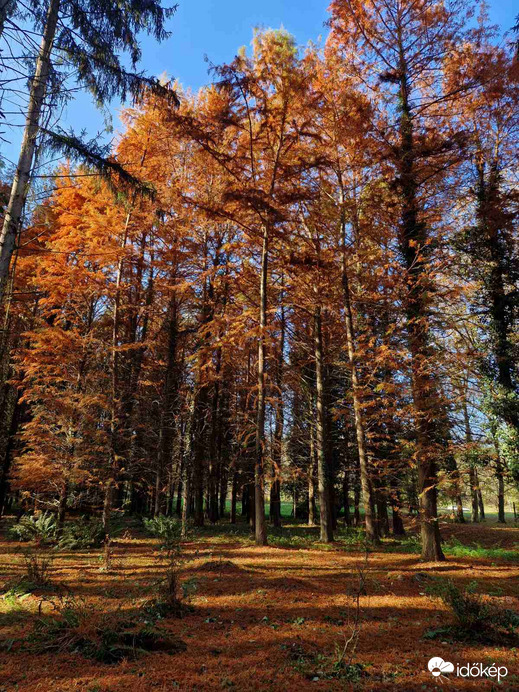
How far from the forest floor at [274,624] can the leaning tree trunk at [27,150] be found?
4962 mm

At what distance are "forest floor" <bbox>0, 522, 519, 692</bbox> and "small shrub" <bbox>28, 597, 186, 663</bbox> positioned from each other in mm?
113

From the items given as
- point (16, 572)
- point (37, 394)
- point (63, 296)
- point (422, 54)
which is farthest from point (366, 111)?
point (16, 572)

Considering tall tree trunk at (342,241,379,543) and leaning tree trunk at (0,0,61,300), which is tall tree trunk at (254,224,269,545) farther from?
leaning tree trunk at (0,0,61,300)

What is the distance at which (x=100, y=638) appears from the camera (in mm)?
3863

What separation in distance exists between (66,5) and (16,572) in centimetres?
1110

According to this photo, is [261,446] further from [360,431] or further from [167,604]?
[167,604]

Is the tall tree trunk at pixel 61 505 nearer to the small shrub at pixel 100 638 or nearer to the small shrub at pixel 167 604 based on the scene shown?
the small shrub at pixel 167 604

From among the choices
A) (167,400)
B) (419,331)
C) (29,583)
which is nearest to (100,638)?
(29,583)

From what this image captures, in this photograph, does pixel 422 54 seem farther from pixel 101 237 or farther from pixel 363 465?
pixel 363 465

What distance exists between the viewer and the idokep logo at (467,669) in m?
3.44

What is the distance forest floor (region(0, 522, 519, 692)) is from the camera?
332 centimetres

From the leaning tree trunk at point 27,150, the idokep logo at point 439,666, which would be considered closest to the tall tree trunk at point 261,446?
the leaning tree trunk at point 27,150

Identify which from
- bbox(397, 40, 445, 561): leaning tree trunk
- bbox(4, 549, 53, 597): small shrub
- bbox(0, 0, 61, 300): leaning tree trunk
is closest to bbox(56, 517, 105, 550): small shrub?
bbox(4, 549, 53, 597): small shrub

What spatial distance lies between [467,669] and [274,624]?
216 cm
